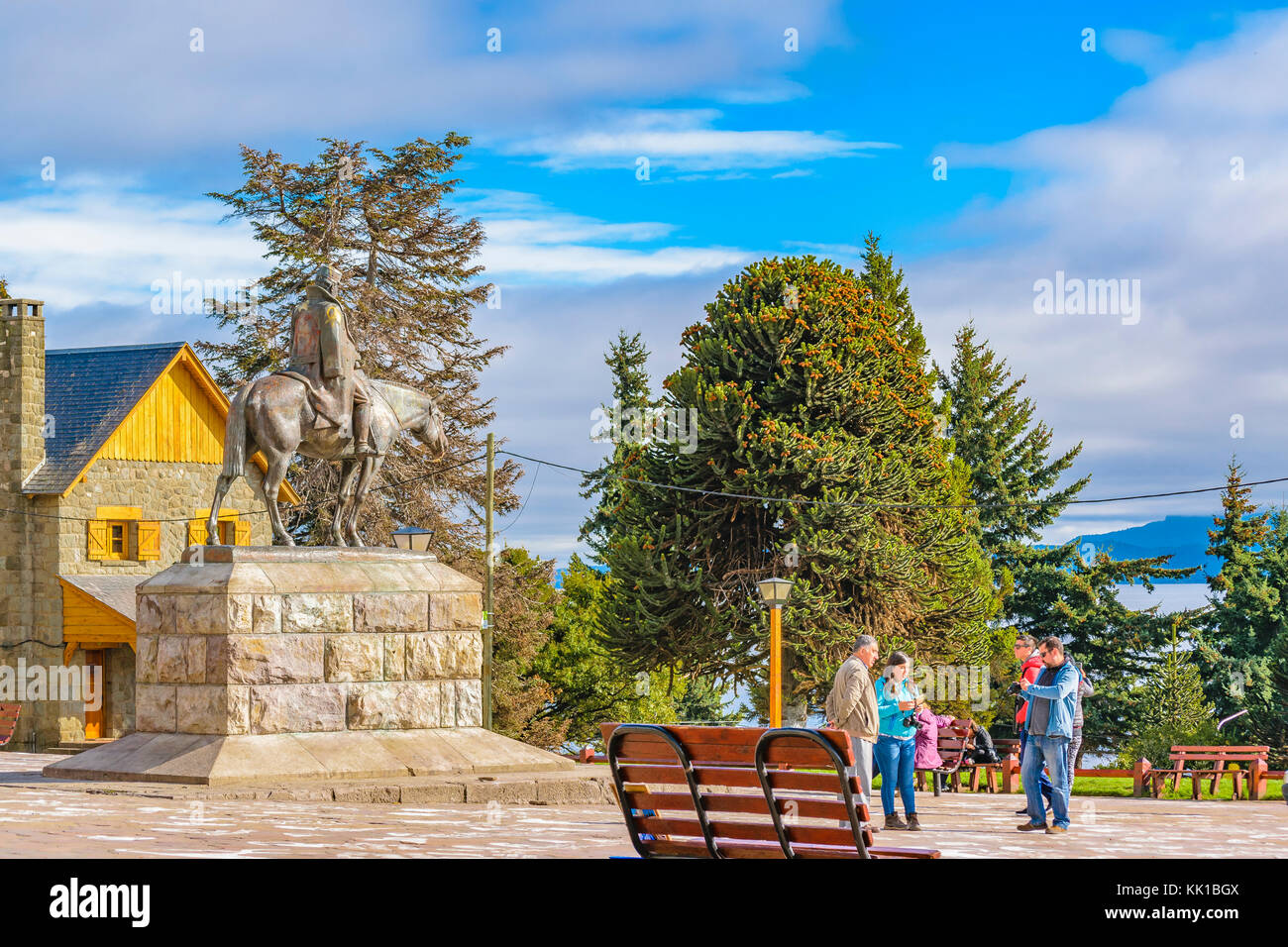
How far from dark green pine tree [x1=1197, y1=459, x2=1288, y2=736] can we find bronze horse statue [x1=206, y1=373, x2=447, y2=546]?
32.2m

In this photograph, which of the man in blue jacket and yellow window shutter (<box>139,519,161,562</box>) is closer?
the man in blue jacket

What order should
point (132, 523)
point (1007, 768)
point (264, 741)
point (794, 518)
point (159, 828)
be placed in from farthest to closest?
1. point (132, 523)
2. point (794, 518)
3. point (1007, 768)
4. point (264, 741)
5. point (159, 828)

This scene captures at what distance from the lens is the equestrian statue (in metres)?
14.9

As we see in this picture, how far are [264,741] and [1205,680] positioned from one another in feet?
120

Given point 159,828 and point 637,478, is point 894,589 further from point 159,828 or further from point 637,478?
point 159,828

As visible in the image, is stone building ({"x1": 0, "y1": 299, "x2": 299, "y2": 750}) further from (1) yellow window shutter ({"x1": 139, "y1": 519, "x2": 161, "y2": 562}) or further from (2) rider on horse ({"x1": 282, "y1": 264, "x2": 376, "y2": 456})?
Answer: (2) rider on horse ({"x1": 282, "y1": 264, "x2": 376, "y2": 456})

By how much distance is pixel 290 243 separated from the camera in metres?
41.6

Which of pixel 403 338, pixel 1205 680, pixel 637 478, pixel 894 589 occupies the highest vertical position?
pixel 403 338

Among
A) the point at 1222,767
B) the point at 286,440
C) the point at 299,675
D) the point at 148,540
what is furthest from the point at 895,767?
the point at 148,540

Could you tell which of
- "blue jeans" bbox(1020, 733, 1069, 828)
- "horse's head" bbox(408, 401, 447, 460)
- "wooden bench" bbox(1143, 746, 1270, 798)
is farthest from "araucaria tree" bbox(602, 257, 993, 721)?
"blue jeans" bbox(1020, 733, 1069, 828)

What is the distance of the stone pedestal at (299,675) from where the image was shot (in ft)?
45.9

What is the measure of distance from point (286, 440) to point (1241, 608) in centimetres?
3736

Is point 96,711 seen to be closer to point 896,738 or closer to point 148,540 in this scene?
point 148,540

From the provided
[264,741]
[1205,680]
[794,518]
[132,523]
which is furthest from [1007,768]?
[1205,680]
